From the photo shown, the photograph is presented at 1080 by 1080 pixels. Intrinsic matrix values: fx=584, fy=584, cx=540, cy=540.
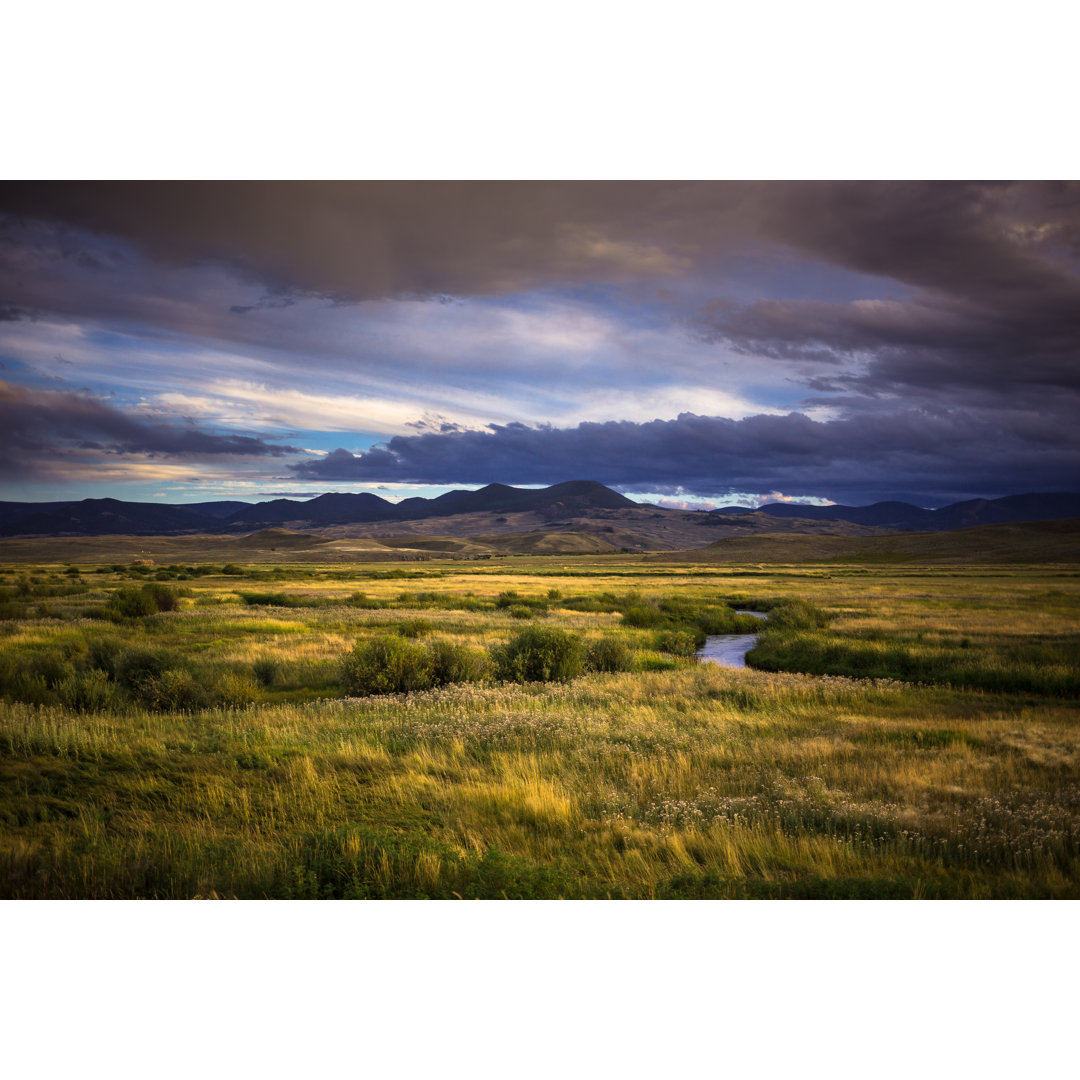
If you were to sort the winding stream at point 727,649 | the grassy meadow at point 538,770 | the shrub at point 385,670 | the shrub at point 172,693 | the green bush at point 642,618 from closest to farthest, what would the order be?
the grassy meadow at point 538,770, the shrub at point 172,693, the shrub at point 385,670, the winding stream at point 727,649, the green bush at point 642,618

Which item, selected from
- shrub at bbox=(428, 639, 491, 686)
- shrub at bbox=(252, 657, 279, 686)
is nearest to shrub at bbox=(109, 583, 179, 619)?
shrub at bbox=(252, 657, 279, 686)

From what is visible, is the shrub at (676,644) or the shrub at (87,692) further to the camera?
the shrub at (676,644)

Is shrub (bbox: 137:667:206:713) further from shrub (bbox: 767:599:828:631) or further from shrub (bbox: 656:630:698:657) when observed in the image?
shrub (bbox: 767:599:828:631)

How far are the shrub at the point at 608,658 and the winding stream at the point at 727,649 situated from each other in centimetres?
294

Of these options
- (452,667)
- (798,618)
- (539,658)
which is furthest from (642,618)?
(452,667)

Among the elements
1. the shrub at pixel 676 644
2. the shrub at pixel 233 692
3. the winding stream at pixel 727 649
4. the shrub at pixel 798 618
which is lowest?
the winding stream at pixel 727 649

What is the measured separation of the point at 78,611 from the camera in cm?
2066

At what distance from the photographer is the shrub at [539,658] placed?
591 inches

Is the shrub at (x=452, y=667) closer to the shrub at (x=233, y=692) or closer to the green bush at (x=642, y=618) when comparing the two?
the shrub at (x=233, y=692)

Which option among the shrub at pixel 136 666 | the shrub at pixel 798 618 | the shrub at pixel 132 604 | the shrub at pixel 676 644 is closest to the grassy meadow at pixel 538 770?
the shrub at pixel 136 666

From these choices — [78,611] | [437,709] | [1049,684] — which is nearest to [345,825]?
[437,709]

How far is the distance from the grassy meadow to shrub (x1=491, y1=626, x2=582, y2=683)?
8 cm

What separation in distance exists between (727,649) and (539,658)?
486 inches

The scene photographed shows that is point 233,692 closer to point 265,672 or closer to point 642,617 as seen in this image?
point 265,672
